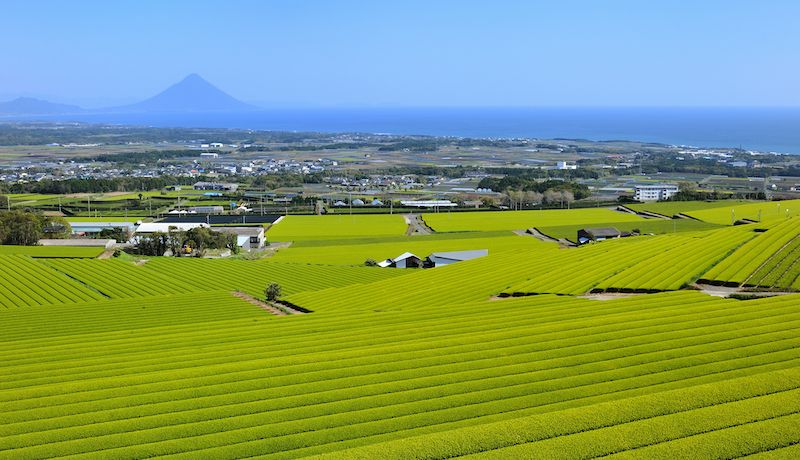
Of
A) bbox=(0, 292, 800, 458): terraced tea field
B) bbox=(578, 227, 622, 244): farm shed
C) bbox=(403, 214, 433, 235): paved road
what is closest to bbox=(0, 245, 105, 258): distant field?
bbox=(0, 292, 800, 458): terraced tea field

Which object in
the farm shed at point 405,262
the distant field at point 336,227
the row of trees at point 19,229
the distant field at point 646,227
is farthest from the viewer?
the distant field at point 336,227

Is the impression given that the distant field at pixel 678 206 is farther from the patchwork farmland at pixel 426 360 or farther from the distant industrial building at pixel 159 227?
the distant industrial building at pixel 159 227

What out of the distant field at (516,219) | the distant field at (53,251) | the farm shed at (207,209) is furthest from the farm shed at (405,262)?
the farm shed at (207,209)

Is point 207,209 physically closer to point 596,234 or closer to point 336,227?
point 336,227

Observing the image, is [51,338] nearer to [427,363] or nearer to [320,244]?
[427,363]

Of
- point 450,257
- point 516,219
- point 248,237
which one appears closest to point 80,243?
point 248,237

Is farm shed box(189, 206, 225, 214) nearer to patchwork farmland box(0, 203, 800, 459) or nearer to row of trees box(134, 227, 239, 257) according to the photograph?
row of trees box(134, 227, 239, 257)
